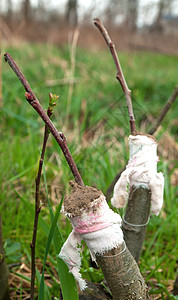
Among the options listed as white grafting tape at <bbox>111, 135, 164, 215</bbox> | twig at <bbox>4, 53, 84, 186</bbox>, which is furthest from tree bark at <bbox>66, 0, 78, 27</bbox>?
twig at <bbox>4, 53, 84, 186</bbox>

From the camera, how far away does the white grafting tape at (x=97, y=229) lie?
0.51 meters

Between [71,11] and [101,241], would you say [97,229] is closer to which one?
[101,241]

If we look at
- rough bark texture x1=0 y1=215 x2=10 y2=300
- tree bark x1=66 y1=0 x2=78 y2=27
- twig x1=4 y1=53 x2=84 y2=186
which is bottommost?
rough bark texture x1=0 y1=215 x2=10 y2=300

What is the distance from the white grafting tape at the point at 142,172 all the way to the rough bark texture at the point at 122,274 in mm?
140

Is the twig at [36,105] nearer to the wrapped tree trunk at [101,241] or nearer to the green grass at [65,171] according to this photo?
the wrapped tree trunk at [101,241]

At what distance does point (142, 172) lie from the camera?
658 millimetres

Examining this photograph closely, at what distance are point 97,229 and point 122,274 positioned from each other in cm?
11

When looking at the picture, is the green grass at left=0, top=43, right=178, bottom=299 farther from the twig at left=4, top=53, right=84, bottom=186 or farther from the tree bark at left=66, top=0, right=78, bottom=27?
the tree bark at left=66, top=0, right=78, bottom=27

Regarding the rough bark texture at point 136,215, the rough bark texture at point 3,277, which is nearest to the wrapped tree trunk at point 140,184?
the rough bark texture at point 136,215

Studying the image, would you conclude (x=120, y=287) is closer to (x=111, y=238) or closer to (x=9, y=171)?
(x=111, y=238)

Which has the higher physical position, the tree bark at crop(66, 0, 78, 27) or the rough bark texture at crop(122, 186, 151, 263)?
the tree bark at crop(66, 0, 78, 27)

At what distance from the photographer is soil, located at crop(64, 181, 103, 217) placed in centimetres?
50

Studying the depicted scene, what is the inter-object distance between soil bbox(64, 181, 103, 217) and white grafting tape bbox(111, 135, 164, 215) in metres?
0.14

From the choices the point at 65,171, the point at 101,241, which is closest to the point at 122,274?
the point at 101,241
